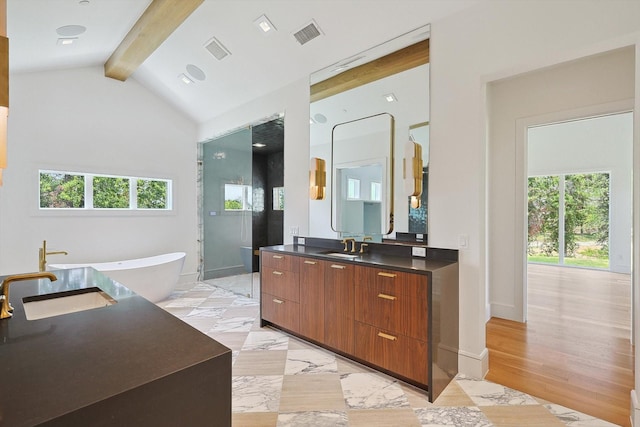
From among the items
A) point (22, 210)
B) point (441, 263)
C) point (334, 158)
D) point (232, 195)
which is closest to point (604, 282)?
point (441, 263)

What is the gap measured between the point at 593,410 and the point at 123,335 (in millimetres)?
2755

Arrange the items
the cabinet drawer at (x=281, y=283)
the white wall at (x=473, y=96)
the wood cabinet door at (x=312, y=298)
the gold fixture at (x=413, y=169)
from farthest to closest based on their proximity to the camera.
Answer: the cabinet drawer at (x=281, y=283) → the wood cabinet door at (x=312, y=298) → the gold fixture at (x=413, y=169) → the white wall at (x=473, y=96)

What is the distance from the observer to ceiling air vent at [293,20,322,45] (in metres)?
2.97

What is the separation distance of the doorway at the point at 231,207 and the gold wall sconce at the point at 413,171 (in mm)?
2409

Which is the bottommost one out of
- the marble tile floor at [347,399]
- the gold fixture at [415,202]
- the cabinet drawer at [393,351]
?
the marble tile floor at [347,399]

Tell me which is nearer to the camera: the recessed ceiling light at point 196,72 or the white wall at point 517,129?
the white wall at point 517,129

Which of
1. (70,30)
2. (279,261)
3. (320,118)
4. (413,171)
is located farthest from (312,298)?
(70,30)

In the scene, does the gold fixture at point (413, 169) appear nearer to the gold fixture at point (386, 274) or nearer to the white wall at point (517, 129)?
the gold fixture at point (386, 274)

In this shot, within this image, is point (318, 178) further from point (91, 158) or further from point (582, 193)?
point (582, 193)

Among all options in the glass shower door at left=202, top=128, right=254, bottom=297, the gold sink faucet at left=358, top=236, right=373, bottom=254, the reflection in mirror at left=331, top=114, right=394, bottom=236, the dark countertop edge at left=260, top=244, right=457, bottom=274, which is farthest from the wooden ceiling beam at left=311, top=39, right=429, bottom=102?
the glass shower door at left=202, top=128, right=254, bottom=297

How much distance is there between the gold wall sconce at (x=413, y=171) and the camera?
2.66m

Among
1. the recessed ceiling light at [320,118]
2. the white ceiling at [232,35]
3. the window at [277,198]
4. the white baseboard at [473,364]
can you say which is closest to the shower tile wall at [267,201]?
the window at [277,198]

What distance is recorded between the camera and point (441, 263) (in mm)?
2375

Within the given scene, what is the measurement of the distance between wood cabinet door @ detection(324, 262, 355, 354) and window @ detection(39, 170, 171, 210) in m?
3.69
